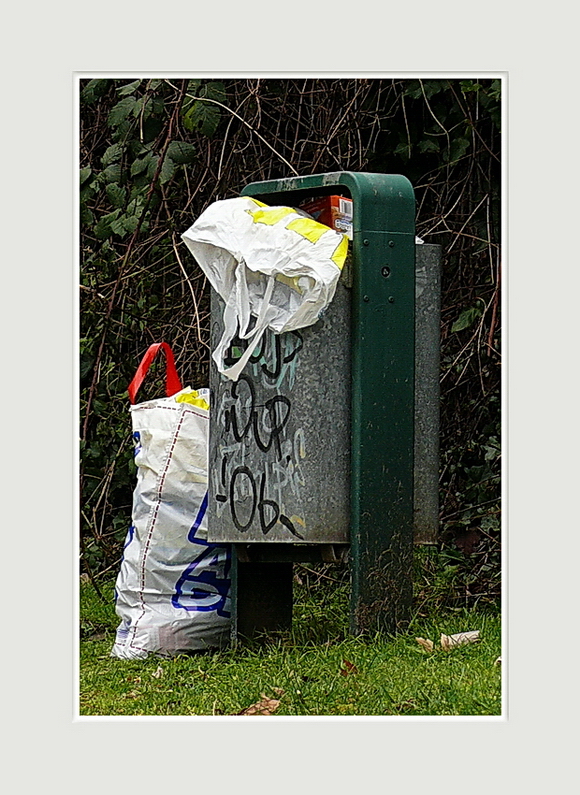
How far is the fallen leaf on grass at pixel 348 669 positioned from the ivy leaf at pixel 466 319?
1.87 meters

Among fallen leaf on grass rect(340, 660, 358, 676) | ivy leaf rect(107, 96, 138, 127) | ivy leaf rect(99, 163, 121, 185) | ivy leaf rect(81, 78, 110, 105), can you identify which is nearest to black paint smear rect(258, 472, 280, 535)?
fallen leaf on grass rect(340, 660, 358, 676)

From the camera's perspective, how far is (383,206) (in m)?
3.70

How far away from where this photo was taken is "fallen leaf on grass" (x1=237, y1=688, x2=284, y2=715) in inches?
125

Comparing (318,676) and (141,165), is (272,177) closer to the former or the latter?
(141,165)

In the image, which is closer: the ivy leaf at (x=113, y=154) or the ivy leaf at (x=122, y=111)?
the ivy leaf at (x=122, y=111)

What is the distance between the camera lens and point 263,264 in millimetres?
3586

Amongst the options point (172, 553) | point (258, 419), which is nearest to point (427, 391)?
point (258, 419)

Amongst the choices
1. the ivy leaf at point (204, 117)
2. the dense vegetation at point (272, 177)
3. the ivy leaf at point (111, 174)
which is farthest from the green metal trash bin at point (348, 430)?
the ivy leaf at point (111, 174)

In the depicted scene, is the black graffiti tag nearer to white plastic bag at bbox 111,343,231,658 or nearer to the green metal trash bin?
the green metal trash bin

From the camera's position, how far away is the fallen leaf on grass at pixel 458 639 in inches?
145

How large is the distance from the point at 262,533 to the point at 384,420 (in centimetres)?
51

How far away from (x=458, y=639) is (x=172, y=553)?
939mm

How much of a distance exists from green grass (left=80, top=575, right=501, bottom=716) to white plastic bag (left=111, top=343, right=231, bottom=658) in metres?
0.09

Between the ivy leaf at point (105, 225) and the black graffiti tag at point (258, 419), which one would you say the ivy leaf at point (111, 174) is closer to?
the ivy leaf at point (105, 225)
